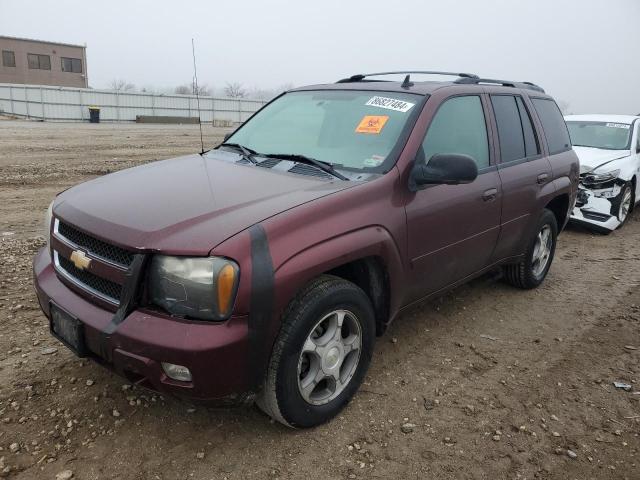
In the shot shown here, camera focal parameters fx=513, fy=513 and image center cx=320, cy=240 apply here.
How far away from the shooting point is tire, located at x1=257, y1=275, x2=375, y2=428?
238 cm

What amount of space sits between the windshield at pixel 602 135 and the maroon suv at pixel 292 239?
16.0 ft

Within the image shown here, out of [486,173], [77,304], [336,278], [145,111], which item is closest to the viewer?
[77,304]

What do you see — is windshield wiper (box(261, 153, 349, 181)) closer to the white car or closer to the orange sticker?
the orange sticker

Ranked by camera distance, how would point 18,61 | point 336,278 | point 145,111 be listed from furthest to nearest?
point 18,61
point 145,111
point 336,278

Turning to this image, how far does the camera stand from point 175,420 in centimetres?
274

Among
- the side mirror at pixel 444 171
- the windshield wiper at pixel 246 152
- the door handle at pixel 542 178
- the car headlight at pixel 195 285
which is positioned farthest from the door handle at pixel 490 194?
the car headlight at pixel 195 285

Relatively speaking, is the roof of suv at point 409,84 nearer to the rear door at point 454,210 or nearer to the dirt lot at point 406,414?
the rear door at point 454,210

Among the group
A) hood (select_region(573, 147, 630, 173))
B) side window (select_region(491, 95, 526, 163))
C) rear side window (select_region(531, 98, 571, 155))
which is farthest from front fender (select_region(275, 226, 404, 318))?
hood (select_region(573, 147, 630, 173))

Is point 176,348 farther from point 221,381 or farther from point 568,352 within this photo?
point 568,352

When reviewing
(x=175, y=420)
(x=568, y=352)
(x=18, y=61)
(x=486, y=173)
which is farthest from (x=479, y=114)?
(x=18, y=61)

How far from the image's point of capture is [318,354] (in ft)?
8.51

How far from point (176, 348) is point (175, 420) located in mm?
836

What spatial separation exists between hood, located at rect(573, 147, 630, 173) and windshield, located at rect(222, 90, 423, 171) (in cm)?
507

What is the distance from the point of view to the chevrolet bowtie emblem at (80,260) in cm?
245
